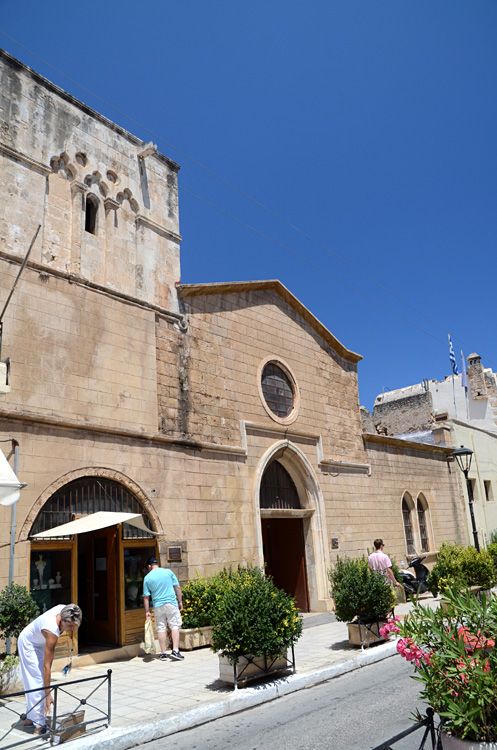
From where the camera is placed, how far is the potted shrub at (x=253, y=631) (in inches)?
295

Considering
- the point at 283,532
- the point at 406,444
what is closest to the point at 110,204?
the point at 283,532

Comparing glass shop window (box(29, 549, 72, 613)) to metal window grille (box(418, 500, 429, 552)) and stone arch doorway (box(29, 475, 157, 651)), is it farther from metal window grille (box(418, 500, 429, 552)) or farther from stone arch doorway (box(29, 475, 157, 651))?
metal window grille (box(418, 500, 429, 552))

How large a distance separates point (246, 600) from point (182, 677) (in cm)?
178

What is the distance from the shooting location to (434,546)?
20.1m

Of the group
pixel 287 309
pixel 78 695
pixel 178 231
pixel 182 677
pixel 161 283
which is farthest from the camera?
pixel 287 309

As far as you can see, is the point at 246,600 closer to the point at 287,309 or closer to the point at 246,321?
the point at 246,321

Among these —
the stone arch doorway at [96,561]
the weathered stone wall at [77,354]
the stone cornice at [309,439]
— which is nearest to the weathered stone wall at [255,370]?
the stone cornice at [309,439]

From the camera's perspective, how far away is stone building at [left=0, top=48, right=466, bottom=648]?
33.0 ft

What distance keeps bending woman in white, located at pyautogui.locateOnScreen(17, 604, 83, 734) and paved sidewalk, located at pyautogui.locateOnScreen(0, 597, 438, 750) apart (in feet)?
0.68

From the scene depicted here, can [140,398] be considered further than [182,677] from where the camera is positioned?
Yes

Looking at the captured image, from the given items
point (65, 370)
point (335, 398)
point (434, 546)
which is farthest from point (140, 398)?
point (434, 546)

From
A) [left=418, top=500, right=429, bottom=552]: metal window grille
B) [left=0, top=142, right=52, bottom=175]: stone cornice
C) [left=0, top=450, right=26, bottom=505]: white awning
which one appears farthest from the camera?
[left=418, top=500, right=429, bottom=552]: metal window grille

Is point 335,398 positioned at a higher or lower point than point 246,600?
higher

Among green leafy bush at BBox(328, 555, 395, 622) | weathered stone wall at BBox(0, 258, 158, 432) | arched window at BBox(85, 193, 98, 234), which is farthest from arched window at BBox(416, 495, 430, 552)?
arched window at BBox(85, 193, 98, 234)
